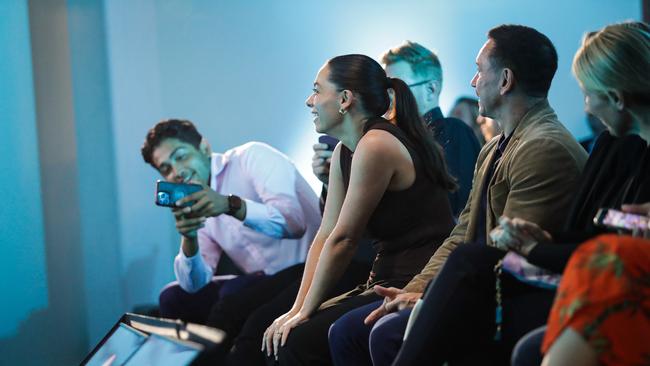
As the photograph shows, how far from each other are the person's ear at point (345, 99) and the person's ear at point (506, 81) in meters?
0.54

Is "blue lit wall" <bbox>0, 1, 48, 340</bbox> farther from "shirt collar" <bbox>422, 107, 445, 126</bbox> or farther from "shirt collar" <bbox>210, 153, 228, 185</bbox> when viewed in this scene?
"shirt collar" <bbox>422, 107, 445, 126</bbox>

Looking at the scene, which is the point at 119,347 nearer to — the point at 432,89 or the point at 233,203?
the point at 233,203

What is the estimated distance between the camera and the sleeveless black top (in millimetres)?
2354

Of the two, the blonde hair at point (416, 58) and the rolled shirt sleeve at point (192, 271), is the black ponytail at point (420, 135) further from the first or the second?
the rolled shirt sleeve at point (192, 271)

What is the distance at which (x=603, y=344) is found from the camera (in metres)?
1.27

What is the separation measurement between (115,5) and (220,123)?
28.9 inches

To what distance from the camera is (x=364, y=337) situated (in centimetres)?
212

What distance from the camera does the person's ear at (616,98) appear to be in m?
1.71

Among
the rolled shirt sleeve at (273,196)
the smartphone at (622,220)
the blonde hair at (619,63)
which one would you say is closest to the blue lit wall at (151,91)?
the rolled shirt sleeve at (273,196)

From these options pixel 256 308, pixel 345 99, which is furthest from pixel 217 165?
pixel 345 99

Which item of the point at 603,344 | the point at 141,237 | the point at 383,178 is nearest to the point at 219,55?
the point at 141,237

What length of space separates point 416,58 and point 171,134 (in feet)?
3.19

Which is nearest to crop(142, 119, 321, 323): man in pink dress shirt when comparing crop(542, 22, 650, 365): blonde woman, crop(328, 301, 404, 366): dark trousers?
crop(328, 301, 404, 366): dark trousers

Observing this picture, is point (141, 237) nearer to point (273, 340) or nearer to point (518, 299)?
point (273, 340)
